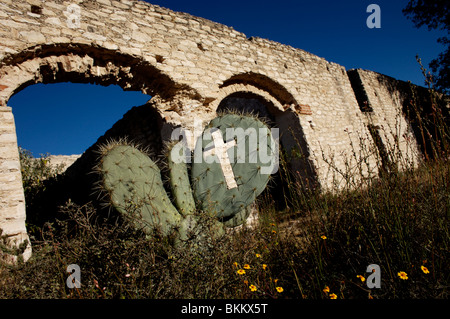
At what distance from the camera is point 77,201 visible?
15.4ft

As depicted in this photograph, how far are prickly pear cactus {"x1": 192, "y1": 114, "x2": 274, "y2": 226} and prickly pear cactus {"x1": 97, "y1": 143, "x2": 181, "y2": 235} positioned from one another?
1.31 feet

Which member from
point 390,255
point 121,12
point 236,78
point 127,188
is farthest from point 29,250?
point 236,78

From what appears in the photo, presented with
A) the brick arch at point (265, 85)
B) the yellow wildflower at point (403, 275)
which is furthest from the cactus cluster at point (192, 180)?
the brick arch at point (265, 85)

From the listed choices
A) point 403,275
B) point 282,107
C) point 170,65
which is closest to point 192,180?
point 403,275

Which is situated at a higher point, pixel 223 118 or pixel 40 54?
pixel 40 54

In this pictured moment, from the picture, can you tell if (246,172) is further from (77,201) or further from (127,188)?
(77,201)

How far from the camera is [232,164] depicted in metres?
2.63

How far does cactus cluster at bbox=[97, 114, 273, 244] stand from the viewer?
203 cm

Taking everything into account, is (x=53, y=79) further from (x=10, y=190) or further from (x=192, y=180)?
(x=192, y=180)

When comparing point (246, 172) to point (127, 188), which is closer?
point (127, 188)

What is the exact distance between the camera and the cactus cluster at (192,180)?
2.03 meters

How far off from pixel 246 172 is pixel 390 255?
1.45 meters

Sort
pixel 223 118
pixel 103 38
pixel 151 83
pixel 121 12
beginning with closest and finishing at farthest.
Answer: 1. pixel 223 118
2. pixel 103 38
3. pixel 121 12
4. pixel 151 83
